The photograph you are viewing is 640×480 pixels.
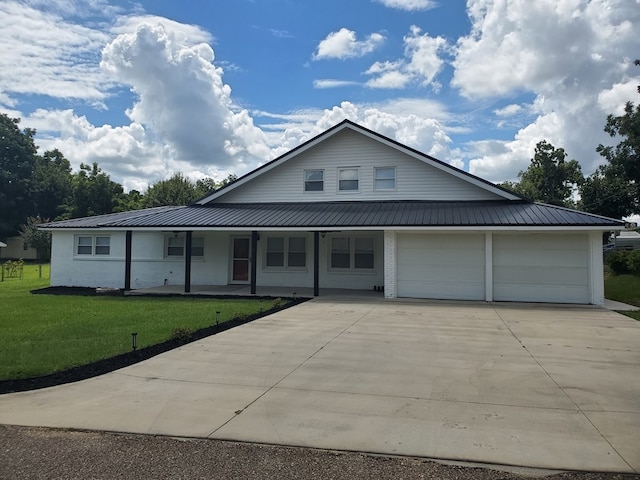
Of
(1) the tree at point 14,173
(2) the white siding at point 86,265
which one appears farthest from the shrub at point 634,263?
(1) the tree at point 14,173

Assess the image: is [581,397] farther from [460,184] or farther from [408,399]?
[460,184]

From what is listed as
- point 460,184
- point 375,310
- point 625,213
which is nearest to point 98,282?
point 375,310

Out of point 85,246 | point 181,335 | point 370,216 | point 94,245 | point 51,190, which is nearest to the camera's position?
point 181,335

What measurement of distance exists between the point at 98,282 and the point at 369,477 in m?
19.1

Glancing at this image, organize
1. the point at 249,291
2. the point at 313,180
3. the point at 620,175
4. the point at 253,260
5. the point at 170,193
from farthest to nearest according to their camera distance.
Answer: the point at 170,193, the point at 620,175, the point at 313,180, the point at 249,291, the point at 253,260

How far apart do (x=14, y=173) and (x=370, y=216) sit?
59551 millimetres

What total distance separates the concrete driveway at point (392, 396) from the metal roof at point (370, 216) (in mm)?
5617

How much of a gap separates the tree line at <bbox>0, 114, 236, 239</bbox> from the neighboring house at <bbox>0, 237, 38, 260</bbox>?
2.17 meters

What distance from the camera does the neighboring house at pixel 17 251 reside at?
48812 mm

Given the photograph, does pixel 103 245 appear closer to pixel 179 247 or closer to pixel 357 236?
pixel 179 247

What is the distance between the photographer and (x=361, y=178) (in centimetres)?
1919

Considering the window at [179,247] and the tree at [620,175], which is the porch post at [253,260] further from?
the tree at [620,175]

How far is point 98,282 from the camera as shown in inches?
792

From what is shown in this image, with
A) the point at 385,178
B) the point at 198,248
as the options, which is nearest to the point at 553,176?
the point at 385,178
